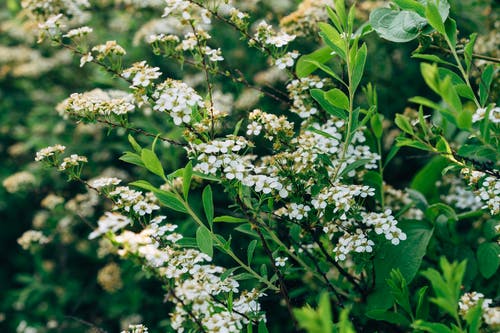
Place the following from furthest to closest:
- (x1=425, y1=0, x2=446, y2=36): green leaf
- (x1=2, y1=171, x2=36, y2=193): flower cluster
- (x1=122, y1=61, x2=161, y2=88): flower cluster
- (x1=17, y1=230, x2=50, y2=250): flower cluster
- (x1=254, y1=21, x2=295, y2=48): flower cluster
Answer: (x1=2, y1=171, x2=36, y2=193): flower cluster < (x1=17, y1=230, x2=50, y2=250): flower cluster < (x1=254, y1=21, x2=295, y2=48): flower cluster < (x1=122, y1=61, x2=161, y2=88): flower cluster < (x1=425, y1=0, x2=446, y2=36): green leaf

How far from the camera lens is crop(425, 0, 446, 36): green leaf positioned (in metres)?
1.21

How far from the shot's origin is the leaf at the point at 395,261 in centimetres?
140

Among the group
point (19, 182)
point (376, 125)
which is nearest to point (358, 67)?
point (376, 125)

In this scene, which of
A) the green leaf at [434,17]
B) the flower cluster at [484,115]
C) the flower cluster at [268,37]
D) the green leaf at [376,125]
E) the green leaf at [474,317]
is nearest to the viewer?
the green leaf at [474,317]

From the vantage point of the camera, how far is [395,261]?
1.44m

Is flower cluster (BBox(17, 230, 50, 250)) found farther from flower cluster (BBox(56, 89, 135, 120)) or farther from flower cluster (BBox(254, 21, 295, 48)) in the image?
flower cluster (BBox(254, 21, 295, 48))

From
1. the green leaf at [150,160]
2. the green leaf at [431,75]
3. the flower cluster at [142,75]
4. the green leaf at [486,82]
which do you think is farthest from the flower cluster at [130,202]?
the green leaf at [486,82]

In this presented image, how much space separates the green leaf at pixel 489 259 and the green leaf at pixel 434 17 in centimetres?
58

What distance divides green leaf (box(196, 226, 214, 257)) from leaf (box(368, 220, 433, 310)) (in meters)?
0.45

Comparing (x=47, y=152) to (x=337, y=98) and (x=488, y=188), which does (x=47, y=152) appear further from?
(x=488, y=188)

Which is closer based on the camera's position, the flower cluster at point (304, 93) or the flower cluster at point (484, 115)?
the flower cluster at point (484, 115)

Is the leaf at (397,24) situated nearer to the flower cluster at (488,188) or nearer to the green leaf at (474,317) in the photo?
the flower cluster at (488,188)

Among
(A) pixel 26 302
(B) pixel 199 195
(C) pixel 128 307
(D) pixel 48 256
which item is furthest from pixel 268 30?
(D) pixel 48 256

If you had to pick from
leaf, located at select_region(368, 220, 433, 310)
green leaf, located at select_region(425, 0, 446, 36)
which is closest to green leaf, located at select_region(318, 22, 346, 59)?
green leaf, located at select_region(425, 0, 446, 36)
